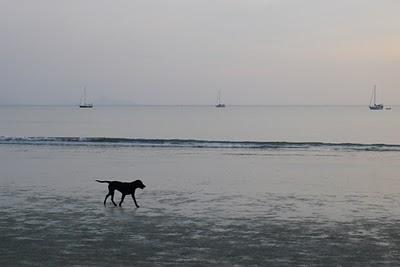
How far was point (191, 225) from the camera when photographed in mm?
10469

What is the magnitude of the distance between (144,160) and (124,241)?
15698 mm

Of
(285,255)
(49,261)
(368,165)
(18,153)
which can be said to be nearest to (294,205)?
(285,255)

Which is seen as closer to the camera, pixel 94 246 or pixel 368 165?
pixel 94 246

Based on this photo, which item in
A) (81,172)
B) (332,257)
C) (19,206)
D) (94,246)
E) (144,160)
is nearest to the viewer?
(332,257)

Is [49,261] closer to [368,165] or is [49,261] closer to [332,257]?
[332,257]

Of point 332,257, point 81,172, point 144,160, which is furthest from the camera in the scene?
point 144,160

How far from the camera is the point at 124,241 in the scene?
9109mm

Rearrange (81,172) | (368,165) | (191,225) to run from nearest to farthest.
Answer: (191,225), (81,172), (368,165)

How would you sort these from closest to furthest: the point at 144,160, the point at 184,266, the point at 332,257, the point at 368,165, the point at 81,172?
the point at 184,266
the point at 332,257
the point at 81,172
the point at 368,165
the point at 144,160

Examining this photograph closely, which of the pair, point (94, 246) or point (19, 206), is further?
point (19, 206)

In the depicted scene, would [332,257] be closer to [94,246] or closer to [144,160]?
[94,246]

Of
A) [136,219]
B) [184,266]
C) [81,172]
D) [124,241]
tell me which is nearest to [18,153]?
[81,172]

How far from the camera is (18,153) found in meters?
27.7

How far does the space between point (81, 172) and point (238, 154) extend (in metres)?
10.7
